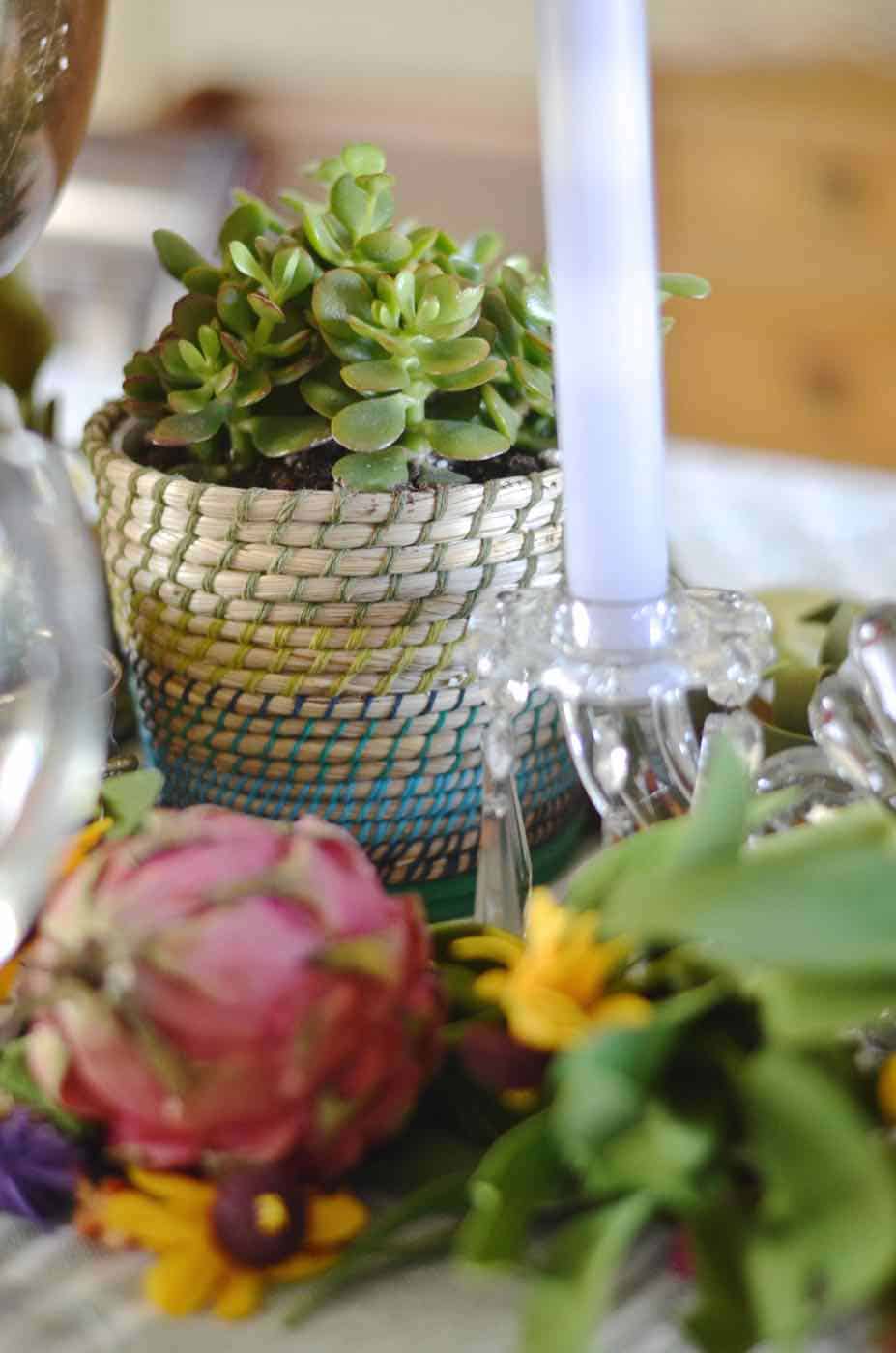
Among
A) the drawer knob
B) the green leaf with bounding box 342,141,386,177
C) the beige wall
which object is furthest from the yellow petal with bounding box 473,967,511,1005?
the drawer knob

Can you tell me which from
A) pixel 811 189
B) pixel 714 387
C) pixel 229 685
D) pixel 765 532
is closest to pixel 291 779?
pixel 229 685

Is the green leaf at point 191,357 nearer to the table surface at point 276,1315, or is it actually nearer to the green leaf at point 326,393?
the green leaf at point 326,393

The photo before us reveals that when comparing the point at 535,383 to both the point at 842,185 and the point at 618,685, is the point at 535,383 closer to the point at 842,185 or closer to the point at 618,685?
the point at 618,685

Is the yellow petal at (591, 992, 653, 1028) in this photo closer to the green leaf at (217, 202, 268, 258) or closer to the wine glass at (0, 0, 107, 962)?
the wine glass at (0, 0, 107, 962)

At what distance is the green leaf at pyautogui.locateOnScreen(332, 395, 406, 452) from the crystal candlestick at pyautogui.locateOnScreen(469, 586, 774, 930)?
4 cm

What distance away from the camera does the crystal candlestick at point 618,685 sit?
0.31 metres

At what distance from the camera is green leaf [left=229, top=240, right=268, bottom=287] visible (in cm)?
36

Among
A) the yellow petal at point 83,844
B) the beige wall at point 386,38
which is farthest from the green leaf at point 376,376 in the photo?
the beige wall at point 386,38

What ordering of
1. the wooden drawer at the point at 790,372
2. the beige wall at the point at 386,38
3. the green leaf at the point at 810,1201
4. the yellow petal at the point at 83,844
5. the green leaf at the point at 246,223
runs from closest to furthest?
the green leaf at the point at 810,1201
the yellow petal at the point at 83,844
the green leaf at the point at 246,223
the beige wall at the point at 386,38
the wooden drawer at the point at 790,372

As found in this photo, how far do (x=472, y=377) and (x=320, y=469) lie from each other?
5cm

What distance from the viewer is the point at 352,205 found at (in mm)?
377

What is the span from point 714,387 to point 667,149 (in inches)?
10.8

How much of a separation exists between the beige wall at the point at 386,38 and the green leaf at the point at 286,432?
119cm

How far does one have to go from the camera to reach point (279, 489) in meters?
0.36
